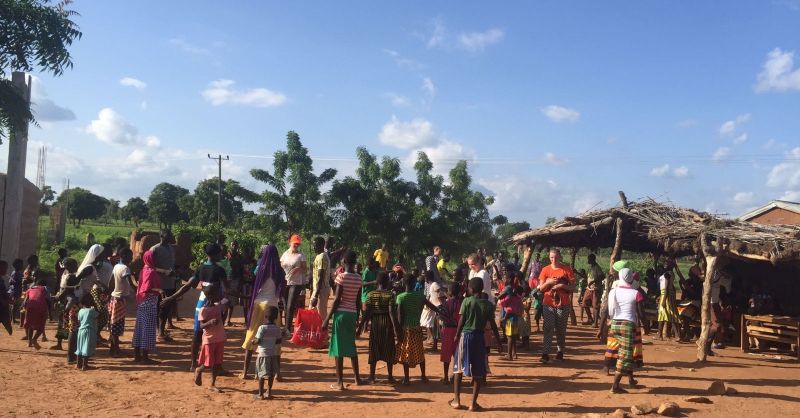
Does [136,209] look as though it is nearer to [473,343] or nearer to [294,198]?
[294,198]

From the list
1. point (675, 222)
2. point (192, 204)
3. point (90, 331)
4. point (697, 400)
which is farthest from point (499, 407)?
point (192, 204)

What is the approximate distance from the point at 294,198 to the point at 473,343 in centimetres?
1858

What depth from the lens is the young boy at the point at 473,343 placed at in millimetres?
6754

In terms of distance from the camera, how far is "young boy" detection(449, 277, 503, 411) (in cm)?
675

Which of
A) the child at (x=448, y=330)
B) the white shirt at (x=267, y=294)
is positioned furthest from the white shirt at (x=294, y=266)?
the child at (x=448, y=330)

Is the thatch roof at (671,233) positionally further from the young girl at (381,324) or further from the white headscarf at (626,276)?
the young girl at (381,324)

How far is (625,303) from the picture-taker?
776 centimetres

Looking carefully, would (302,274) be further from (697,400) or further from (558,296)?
(697,400)

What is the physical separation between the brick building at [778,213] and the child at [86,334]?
78.7 feet

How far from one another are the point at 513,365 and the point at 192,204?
155 ft

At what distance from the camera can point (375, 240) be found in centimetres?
2483

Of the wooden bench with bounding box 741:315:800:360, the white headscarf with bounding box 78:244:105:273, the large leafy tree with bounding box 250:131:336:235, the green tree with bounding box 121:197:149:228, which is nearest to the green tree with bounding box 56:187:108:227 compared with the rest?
the green tree with bounding box 121:197:149:228

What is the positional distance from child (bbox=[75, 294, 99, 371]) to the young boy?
5134 millimetres

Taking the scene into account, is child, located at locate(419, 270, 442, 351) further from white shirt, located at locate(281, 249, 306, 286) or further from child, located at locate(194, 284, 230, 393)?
child, located at locate(194, 284, 230, 393)
